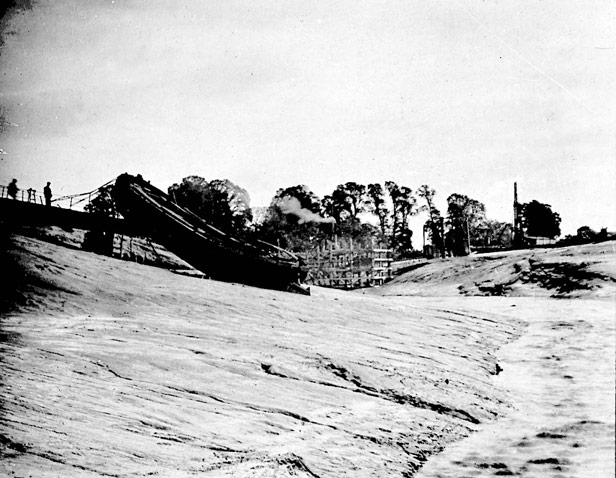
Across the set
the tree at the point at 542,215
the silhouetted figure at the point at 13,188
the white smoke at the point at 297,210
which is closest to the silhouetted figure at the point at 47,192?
the silhouetted figure at the point at 13,188

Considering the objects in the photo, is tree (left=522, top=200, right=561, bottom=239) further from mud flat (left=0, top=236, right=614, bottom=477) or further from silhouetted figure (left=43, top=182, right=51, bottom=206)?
silhouetted figure (left=43, top=182, right=51, bottom=206)

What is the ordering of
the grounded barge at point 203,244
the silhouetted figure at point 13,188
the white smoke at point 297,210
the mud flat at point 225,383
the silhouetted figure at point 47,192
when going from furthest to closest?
the grounded barge at point 203,244 → the white smoke at point 297,210 → the silhouetted figure at point 47,192 → the silhouetted figure at point 13,188 → the mud flat at point 225,383

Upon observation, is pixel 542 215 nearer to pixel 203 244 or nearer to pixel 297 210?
pixel 297 210

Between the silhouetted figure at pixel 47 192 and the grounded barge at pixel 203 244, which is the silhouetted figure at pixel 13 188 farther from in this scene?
the grounded barge at pixel 203 244

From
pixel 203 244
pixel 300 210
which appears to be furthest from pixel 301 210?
pixel 203 244

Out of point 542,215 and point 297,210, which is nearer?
point 542,215

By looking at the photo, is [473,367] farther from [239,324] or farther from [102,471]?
[102,471]
